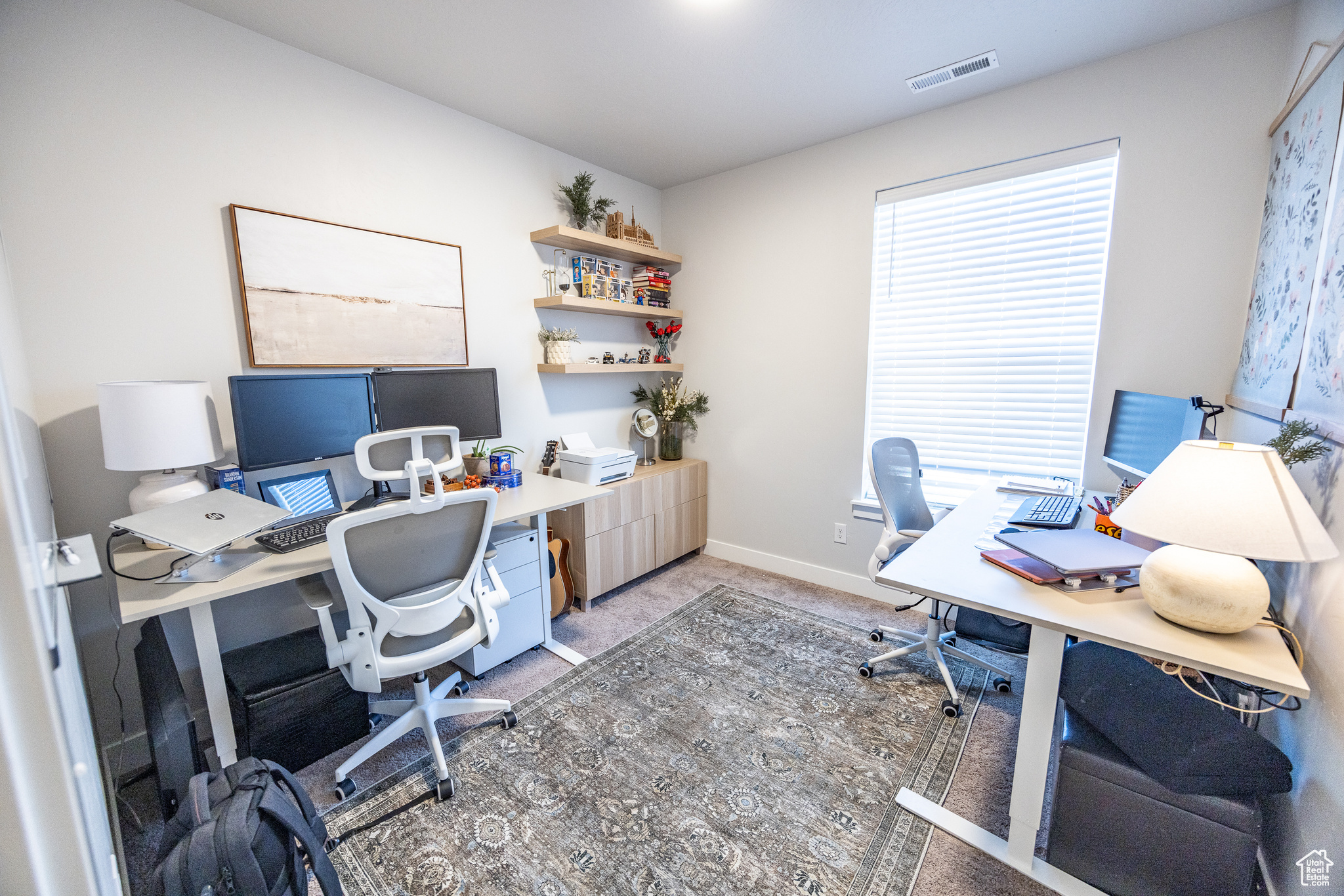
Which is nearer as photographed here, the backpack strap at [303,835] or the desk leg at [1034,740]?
the backpack strap at [303,835]

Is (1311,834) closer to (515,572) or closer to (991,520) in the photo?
(991,520)

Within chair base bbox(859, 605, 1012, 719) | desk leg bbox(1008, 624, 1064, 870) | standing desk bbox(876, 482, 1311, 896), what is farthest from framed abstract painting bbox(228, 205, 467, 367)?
desk leg bbox(1008, 624, 1064, 870)

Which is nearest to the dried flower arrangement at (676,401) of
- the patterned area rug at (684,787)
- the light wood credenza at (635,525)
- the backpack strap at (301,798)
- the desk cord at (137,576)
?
the light wood credenza at (635,525)

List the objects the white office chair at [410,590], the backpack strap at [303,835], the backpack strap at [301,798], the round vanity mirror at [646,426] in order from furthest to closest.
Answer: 1. the round vanity mirror at [646,426]
2. the white office chair at [410,590]
3. the backpack strap at [301,798]
4. the backpack strap at [303,835]

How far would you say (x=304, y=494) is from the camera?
2.04 meters

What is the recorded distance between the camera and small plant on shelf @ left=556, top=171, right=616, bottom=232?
302 centimetres

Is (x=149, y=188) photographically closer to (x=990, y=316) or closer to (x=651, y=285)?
(x=651, y=285)

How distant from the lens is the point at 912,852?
1.46m

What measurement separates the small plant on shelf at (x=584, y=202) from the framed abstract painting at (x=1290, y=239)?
289 centimetres

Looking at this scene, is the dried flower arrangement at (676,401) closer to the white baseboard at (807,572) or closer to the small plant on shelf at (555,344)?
the small plant on shelf at (555,344)

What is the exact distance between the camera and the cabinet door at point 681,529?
11.0 ft

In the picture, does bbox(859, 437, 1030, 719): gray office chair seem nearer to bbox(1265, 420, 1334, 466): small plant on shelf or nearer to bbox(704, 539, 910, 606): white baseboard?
bbox(704, 539, 910, 606): white baseboard

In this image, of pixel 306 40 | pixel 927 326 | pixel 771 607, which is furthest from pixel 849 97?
pixel 771 607

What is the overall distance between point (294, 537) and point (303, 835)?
3.10 feet
